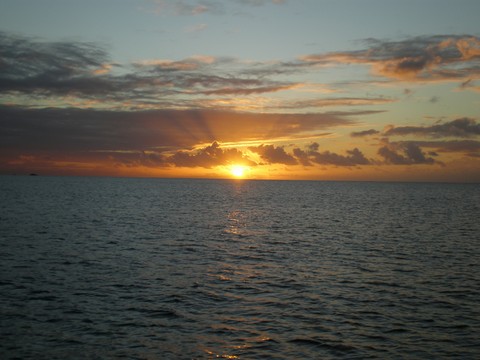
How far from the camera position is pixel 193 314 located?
81.8 ft

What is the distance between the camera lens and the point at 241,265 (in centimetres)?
3938

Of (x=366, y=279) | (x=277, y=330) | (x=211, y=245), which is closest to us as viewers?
(x=277, y=330)

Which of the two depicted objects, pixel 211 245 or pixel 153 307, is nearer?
pixel 153 307

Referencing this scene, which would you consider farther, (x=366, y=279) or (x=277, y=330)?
(x=366, y=279)

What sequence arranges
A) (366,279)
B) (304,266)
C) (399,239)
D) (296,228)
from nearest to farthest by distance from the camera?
(366,279), (304,266), (399,239), (296,228)

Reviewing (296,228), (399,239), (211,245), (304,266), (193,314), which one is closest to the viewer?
(193,314)

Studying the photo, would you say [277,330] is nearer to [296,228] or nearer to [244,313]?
[244,313]

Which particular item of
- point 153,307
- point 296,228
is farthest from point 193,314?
point 296,228

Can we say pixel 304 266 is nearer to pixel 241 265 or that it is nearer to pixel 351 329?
pixel 241 265

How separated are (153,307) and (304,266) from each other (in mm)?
16884

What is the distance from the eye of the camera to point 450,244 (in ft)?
175

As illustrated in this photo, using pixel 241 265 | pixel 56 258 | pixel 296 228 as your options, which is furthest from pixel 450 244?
pixel 56 258

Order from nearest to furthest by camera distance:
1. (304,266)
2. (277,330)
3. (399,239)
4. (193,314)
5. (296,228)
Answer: (277,330)
(193,314)
(304,266)
(399,239)
(296,228)

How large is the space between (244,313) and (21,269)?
20.3 meters
